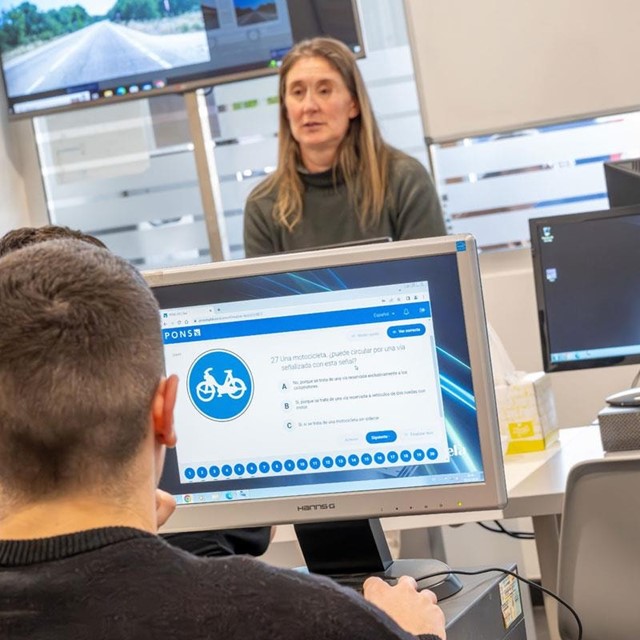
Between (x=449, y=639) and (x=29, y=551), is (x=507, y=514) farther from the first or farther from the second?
(x=29, y=551)

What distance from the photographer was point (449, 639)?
1658 millimetres

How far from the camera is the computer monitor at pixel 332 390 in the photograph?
1.80 metres

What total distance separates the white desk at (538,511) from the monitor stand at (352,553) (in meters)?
0.33

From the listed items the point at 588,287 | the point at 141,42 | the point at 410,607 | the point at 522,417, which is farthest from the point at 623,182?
the point at 141,42

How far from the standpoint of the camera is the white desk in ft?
7.28

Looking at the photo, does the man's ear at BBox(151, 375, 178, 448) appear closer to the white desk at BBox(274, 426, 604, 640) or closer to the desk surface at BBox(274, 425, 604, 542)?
the desk surface at BBox(274, 425, 604, 542)

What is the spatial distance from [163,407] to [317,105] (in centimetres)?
250

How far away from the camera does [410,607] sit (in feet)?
4.96

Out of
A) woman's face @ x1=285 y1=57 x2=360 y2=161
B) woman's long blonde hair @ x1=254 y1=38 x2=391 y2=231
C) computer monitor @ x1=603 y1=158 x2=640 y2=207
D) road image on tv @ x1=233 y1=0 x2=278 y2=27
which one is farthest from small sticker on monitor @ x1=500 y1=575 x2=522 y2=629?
road image on tv @ x1=233 y1=0 x2=278 y2=27

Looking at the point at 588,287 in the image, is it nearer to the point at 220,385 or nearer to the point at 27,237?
the point at 220,385

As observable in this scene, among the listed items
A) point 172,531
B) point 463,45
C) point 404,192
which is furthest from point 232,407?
point 463,45

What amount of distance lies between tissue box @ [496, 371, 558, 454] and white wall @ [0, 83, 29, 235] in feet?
9.31

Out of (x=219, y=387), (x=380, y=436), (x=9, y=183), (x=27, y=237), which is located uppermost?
(x=9, y=183)

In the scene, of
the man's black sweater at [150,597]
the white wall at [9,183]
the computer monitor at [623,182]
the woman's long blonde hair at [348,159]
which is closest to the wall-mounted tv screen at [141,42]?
the white wall at [9,183]
